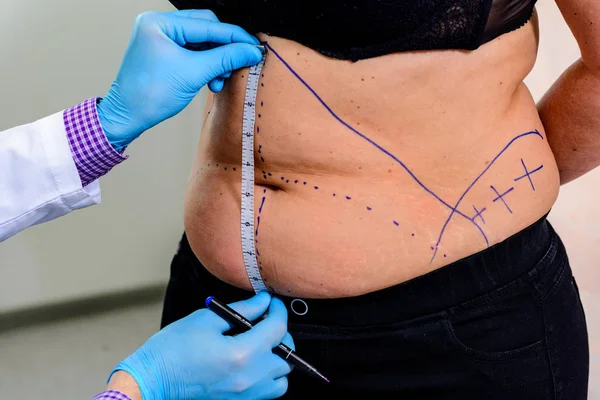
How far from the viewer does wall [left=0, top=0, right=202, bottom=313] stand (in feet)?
5.46

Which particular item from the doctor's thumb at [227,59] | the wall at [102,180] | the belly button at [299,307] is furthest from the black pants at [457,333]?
the wall at [102,180]

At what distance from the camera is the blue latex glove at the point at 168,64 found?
0.84 m

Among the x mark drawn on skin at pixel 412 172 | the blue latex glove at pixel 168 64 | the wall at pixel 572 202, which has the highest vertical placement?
the blue latex glove at pixel 168 64

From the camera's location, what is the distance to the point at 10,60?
5.42 feet

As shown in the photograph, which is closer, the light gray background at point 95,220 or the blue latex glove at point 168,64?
the blue latex glove at point 168,64

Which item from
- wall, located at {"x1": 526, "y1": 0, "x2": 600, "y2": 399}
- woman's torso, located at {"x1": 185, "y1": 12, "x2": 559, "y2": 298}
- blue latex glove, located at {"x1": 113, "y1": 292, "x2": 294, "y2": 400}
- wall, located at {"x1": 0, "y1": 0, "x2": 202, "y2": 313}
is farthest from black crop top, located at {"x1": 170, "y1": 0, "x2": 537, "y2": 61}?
wall, located at {"x1": 526, "y1": 0, "x2": 600, "y2": 399}

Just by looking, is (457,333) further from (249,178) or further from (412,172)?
(249,178)

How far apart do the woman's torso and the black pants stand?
32 millimetres

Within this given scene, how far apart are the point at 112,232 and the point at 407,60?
148 centimetres

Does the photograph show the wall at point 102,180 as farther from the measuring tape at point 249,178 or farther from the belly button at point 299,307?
the belly button at point 299,307

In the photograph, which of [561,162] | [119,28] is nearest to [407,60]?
[561,162]

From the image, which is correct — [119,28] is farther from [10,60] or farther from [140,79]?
[140,79]

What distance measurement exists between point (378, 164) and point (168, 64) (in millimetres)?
348

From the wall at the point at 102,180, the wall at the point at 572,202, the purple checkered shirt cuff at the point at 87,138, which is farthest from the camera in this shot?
the wall at the point at 572,202
